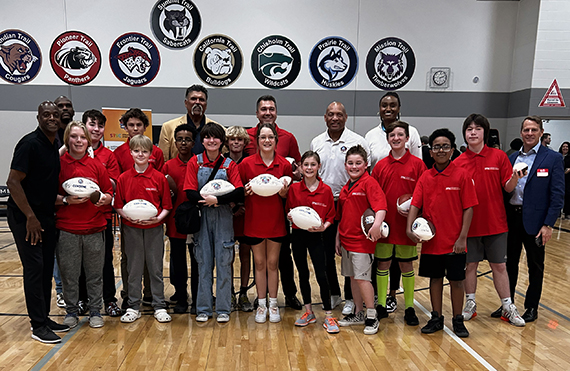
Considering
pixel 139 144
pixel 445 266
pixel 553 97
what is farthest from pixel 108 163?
pixel 553 97

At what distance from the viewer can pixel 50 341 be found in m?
2.55

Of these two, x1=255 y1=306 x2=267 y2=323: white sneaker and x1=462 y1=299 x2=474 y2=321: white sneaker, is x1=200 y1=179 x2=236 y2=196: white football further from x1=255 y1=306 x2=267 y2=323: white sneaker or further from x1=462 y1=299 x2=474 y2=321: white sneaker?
x1=462 y1=299 x2=474 y2=321: white sneaker

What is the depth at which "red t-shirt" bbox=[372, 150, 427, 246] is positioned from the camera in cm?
284

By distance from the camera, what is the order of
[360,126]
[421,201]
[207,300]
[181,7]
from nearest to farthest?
1. [421,201]
2. [207,300]
3. [181,7]
4. [360,126]

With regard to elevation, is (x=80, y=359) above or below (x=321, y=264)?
below

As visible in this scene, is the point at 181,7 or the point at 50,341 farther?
the point at 181,7

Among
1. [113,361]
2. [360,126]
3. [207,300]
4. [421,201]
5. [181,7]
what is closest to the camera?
[113,361]

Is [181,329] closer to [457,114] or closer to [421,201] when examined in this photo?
[421,201]

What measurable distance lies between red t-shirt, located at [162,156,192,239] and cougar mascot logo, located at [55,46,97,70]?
5.07 m

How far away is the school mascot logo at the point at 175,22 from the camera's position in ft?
22.0

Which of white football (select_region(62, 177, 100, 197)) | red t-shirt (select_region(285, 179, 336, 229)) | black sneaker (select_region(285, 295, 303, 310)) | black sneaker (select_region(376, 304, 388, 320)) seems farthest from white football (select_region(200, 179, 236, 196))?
black sneaker (select_region(376, 304, 388, 320))

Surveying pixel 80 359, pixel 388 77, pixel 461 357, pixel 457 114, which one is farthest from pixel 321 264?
pixel 457 114

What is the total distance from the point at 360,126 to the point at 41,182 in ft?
19.0

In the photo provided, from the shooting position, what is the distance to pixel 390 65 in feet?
23.0
